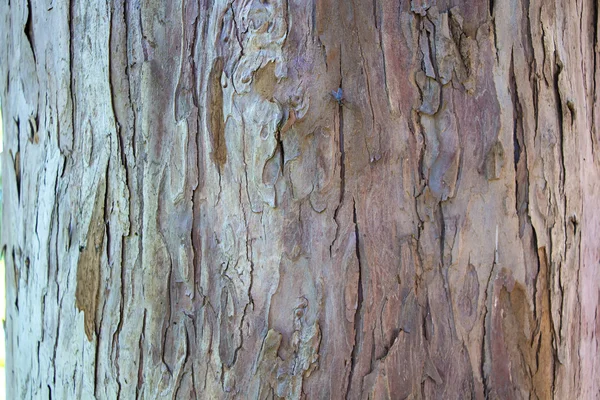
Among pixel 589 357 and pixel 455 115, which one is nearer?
pixel 455 115

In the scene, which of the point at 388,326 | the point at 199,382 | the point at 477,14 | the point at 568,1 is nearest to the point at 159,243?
the point at 199,382

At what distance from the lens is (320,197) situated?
0.83m

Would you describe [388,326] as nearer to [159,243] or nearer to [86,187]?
[159,243]

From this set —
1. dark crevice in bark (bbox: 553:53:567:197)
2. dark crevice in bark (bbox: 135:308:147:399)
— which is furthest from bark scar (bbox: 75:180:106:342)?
dark crevice in bark (bbox: 553:53:567:197)

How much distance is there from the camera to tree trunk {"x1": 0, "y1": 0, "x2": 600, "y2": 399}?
2.72ft

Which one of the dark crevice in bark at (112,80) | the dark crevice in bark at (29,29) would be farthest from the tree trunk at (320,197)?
the dark crevice in bark at (29,29)

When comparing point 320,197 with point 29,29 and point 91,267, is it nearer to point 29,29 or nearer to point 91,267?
point 91,267

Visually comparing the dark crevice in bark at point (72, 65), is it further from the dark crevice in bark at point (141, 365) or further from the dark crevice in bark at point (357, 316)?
the dark crevice in bark at point (357, 316)

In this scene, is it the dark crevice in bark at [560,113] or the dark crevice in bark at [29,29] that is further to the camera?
the dark crevice in bark at [29,29]

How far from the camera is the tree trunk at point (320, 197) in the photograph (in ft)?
2.72

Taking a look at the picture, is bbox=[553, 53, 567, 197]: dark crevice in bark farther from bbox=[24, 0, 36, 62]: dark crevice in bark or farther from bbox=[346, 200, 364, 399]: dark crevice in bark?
bbox=[24, 0, 36, 62]: dark crevice in bark

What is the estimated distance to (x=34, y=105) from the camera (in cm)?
105

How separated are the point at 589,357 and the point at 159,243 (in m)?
0.88

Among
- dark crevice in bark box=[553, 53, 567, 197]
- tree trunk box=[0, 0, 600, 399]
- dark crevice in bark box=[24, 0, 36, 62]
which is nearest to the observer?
tree trunk box=[0, 0, 600, 399]
